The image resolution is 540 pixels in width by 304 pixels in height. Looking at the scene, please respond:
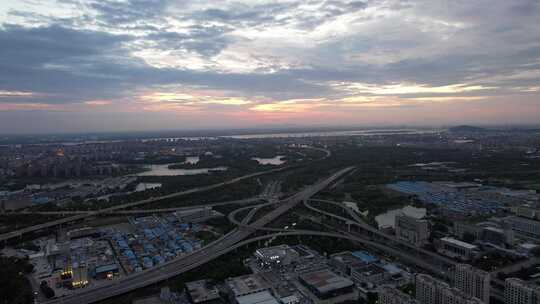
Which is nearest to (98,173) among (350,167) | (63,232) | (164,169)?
(164,169)

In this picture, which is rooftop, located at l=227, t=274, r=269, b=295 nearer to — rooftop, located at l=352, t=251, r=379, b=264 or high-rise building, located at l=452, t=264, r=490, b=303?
rooftop, located at l=352, t=251, r=379, b=264

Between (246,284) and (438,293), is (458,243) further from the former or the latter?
(246,284)

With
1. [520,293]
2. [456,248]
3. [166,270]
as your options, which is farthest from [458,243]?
[166,270]

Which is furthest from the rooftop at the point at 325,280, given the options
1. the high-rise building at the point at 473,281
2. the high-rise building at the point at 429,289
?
the high-rise building at the point at 473,281

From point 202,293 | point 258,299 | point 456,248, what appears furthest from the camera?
point 456,248

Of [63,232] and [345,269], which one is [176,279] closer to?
[345,269]
